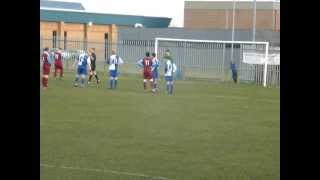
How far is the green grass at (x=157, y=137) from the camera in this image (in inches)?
254

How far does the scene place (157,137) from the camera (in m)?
9.30

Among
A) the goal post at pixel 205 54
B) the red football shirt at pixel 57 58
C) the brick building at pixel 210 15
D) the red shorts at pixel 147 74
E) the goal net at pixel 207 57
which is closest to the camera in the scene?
the red shorts at pixel 147 74

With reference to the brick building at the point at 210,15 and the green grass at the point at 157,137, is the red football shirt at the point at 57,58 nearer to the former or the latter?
the green grass at the point at 157,137

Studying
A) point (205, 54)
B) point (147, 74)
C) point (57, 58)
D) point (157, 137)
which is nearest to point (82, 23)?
point (205, 54)

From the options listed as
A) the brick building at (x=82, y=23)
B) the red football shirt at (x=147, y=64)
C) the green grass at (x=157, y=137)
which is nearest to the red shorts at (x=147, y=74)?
the red football shirt at (x=147, y=64)

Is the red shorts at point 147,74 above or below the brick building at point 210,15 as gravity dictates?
below

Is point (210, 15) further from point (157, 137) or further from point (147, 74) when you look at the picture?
point (157, 137)

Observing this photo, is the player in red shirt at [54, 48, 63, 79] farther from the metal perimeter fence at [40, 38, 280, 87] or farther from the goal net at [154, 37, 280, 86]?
the goal net at [154, 37, 280, 86]

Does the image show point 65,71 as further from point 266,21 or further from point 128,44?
point 266,21

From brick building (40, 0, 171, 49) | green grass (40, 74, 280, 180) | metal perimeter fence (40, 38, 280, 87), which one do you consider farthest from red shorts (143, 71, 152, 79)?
brick building (40, 0, 171, 49)

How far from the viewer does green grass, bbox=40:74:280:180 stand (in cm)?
645
